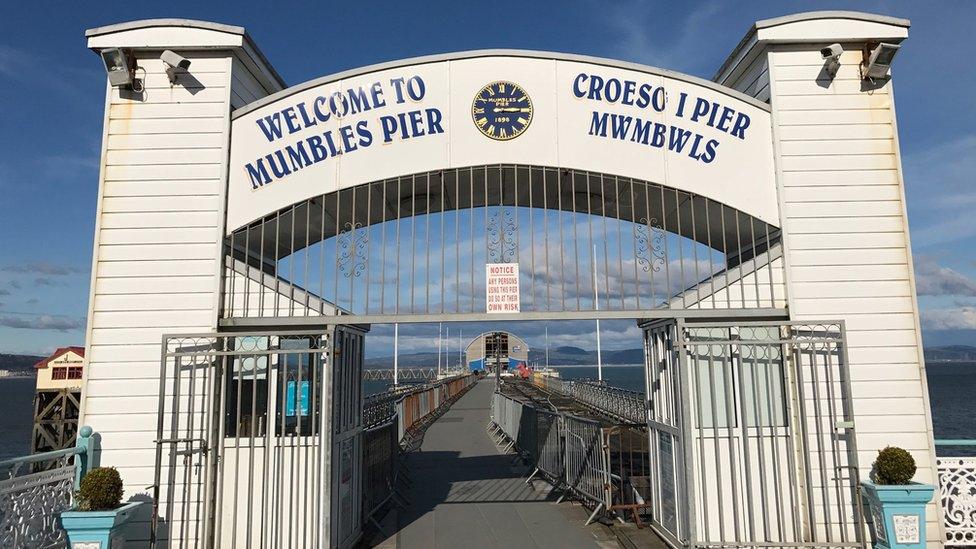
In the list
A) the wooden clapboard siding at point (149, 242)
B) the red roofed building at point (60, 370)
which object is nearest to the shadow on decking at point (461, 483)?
the wooden clapboard siding at point (149, 242)

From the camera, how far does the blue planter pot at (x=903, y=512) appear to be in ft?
22.0

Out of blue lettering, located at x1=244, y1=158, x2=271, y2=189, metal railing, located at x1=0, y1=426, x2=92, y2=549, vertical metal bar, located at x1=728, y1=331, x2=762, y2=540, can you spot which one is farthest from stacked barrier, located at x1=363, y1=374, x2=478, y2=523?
vertical metal bar, located at x1=728, y1=331, x2=762, y2=540

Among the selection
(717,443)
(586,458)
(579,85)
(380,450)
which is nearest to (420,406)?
(380,450)

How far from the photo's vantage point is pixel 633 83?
818 centimetres

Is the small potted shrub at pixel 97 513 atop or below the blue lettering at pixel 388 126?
below

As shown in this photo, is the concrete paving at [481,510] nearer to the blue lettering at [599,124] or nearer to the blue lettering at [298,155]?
the blue lettering at [298,155]

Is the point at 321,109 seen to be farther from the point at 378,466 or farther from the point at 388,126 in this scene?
the point at 378,466

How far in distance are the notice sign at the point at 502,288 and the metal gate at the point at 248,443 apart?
2.01 meters

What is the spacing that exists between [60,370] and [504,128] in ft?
97.4

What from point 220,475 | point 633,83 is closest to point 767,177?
point 633,83

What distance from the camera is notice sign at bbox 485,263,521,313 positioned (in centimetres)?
756

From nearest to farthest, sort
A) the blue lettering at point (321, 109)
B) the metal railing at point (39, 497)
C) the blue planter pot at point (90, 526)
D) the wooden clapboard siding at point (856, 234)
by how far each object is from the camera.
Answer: the metal railing at point (39, 497) → the blue planter pot at point (90, 526) → the wooden clapboard siding at point (856, 234) → the blue lettering at point (321, 109)

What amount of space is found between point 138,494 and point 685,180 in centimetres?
804

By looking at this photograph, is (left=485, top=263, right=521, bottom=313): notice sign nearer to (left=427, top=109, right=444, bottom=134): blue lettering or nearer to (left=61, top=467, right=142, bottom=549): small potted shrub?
(left=427, top=109, right=444, bottom=134): blue lettering
